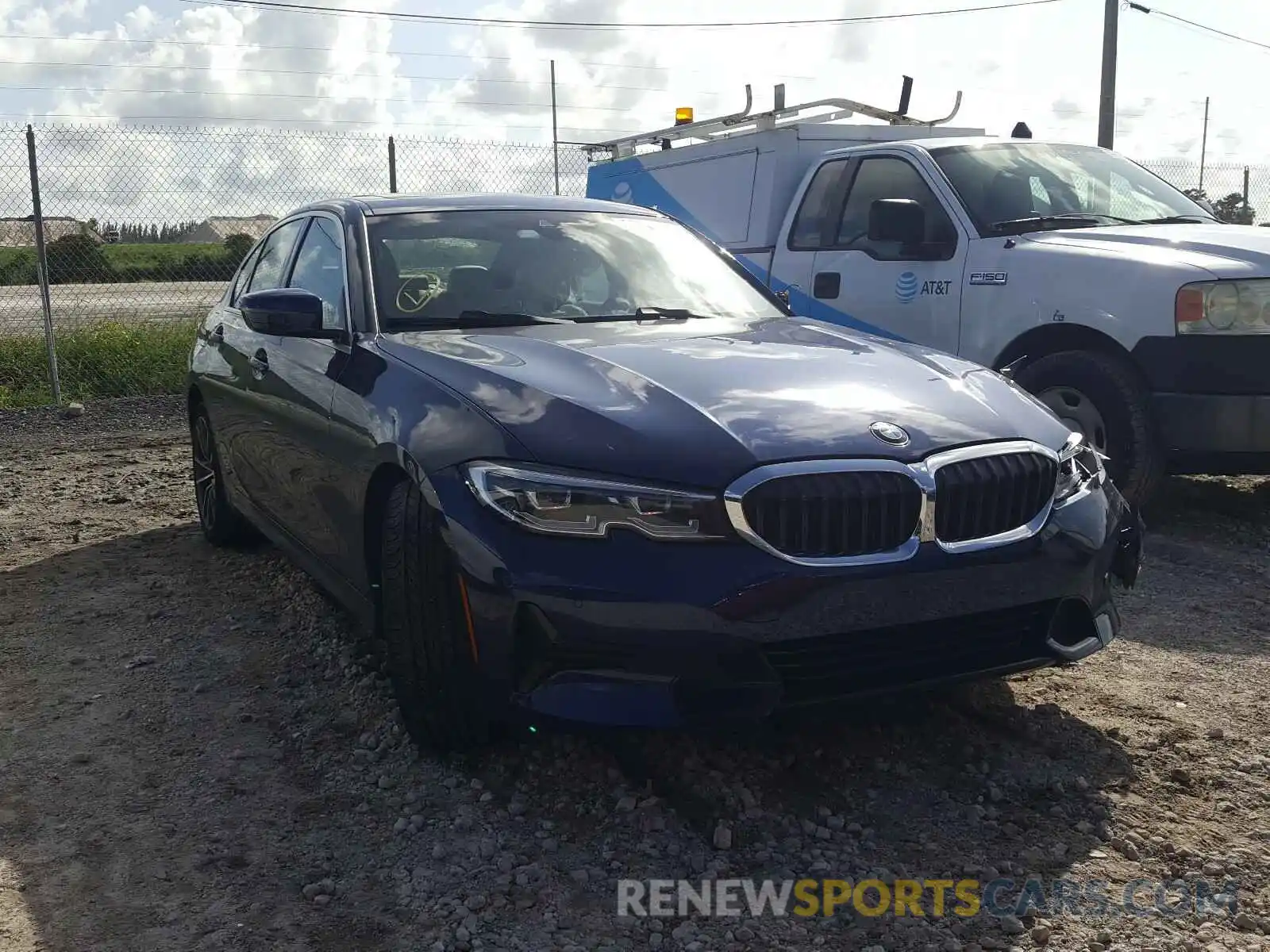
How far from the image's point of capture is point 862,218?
6.89 metres

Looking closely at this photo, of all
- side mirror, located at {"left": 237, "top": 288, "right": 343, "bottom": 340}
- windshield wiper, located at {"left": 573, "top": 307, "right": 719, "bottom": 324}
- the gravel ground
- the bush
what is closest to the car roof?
side mirror, located at {"left": 237, "top": 288, "right": 343, "bottom": 340}

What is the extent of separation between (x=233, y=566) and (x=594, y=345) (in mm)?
2630

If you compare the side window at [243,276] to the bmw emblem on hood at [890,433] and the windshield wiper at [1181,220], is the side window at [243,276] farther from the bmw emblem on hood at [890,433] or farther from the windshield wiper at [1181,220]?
the windshield wiper at [1181,220]

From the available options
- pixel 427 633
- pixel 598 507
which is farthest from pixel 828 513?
pixel 427 633

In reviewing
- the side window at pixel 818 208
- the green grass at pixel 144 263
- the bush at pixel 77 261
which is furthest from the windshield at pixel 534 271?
the green grass at pixel 144 263

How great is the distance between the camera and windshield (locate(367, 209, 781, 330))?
4.07 meters

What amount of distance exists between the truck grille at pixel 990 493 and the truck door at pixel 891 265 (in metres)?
3.22

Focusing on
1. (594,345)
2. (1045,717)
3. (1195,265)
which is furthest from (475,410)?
(1195,265)

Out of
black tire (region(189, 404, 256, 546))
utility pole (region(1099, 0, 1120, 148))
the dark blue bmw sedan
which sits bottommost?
black tire (region(189, 404, 256, 546))

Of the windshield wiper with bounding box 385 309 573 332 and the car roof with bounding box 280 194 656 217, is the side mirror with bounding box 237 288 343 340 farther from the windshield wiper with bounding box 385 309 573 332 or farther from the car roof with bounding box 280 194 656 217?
the car roof with bounding box 280 194 656 217

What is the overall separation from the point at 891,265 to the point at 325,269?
127 inches

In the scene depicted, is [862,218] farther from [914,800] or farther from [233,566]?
[914,800]

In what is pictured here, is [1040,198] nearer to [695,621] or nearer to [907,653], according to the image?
[907,653]

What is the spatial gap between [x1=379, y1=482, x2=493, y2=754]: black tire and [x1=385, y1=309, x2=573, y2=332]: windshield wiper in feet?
2.59
